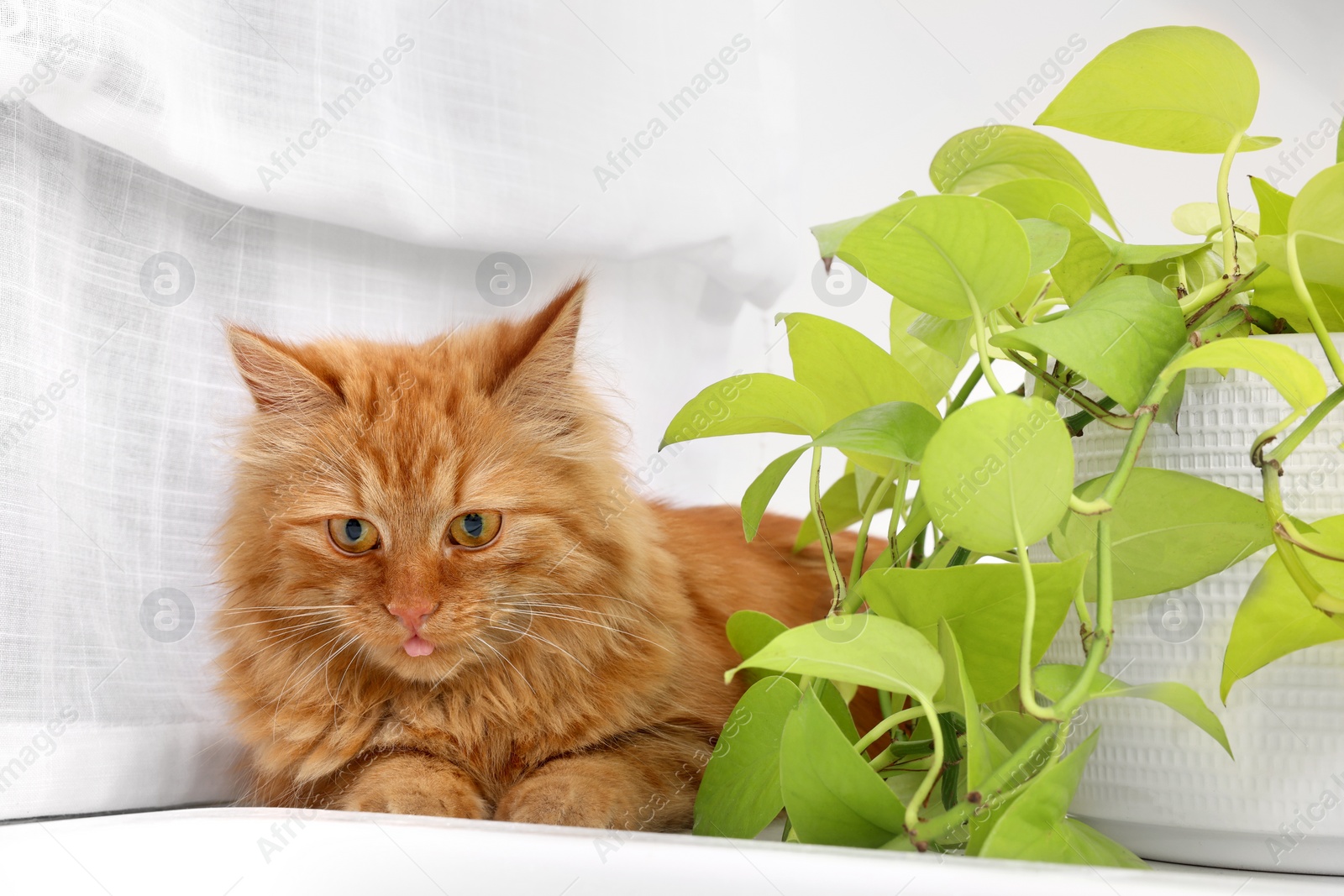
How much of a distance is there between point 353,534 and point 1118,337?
2.37ft

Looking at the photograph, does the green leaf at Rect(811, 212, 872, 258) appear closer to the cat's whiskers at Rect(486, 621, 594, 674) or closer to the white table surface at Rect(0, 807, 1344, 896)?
the white table surface at Rect(0, 807, 1344, 896)

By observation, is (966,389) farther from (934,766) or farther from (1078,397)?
(934,766)

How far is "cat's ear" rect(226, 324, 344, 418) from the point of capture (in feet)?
3.12

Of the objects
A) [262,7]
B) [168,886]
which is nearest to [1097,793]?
[168,886]

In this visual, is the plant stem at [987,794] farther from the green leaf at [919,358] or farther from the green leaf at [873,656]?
the green leaf at [919,358]

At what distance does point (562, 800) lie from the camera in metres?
0.80

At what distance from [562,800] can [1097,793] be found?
440 mm

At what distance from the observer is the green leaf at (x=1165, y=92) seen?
65cm


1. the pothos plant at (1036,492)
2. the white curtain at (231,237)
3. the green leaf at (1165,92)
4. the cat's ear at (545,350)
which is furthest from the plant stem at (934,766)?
the white curtain at (231,237)

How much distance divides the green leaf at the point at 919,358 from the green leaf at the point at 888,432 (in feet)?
0.80

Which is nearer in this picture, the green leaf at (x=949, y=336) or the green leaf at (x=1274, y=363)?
the green leaf at (x=1274, y=363)

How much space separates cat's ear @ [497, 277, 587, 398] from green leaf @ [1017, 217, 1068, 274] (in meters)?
0.49

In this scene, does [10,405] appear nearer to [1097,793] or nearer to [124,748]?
[124,748]

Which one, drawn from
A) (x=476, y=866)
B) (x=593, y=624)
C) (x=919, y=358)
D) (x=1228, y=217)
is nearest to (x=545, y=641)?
(x=593, y=624)
